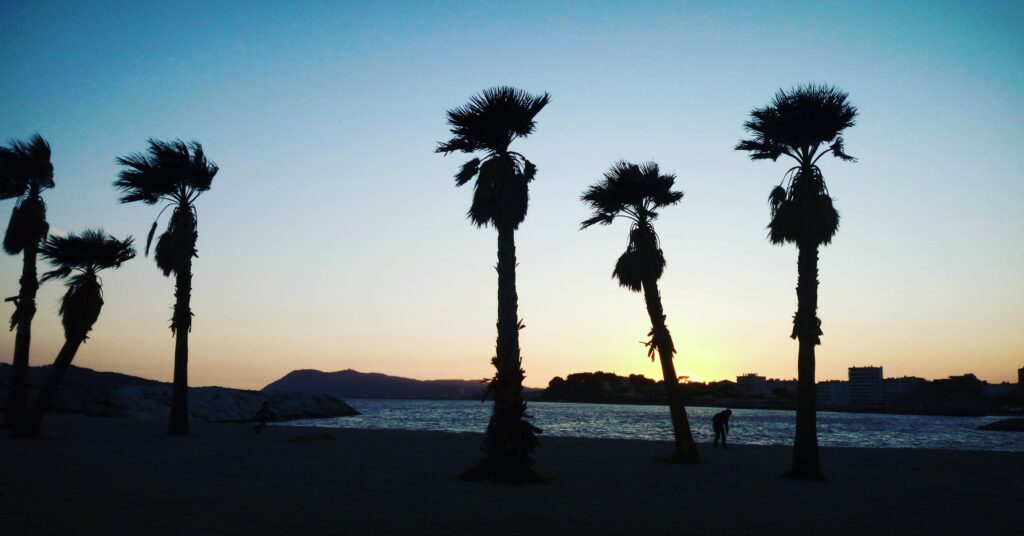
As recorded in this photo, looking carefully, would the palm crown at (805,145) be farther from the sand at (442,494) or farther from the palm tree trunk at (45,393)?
the palm tree trunk at (45,393)

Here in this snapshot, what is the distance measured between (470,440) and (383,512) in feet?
78.4

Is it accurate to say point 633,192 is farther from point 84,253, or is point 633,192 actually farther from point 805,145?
point 84,253

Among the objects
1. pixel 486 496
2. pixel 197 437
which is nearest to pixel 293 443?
pixel 197 437

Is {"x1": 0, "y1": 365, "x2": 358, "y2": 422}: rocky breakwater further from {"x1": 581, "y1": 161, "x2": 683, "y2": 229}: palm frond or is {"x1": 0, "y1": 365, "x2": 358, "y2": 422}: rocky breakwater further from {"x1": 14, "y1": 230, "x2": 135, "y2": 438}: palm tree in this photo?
{"x1": 581, "y1": 161, "x2": 683, "y2": 229}: palm frond

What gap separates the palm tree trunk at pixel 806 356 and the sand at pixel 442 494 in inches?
39.0

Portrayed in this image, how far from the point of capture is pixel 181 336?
106ft

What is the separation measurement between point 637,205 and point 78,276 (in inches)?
951

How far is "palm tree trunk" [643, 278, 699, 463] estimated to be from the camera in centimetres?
2578

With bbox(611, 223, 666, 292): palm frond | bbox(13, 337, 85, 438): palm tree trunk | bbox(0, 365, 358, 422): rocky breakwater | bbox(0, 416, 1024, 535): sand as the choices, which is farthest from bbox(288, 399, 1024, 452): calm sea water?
bbox(13, 337, 85, 438): palm tree trunk

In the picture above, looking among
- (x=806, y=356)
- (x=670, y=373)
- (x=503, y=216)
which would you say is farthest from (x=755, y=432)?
(x=503, y=216)

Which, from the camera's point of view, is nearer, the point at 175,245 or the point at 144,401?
the point at 175,245

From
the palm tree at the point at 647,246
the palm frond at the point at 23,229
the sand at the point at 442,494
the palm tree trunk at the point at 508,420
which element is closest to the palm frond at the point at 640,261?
the palm tree at the point at 647,246

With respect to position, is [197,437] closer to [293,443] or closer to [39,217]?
[293,443]

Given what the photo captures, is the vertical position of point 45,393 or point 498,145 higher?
point 498,145
